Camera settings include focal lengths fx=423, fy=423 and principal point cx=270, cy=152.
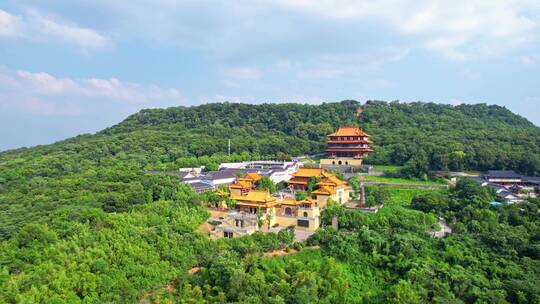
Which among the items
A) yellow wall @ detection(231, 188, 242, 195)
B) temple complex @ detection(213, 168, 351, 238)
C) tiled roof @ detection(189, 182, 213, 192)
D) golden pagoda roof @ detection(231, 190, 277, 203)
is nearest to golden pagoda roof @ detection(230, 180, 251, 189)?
temple complex @ detection(213, 168, 351, 238)

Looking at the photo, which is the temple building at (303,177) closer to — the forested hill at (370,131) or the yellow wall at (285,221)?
the yellow wall at (285,221)

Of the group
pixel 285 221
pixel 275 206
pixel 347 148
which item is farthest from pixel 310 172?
pixel 347 148

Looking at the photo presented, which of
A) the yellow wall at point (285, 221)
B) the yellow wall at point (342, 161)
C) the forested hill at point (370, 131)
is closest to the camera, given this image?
the yellow wall at point (285, 221)

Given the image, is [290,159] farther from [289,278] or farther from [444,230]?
[289,278]

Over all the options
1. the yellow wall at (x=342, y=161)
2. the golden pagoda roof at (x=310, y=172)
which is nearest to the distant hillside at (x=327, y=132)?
the yellow wall at (x=342, y=161)

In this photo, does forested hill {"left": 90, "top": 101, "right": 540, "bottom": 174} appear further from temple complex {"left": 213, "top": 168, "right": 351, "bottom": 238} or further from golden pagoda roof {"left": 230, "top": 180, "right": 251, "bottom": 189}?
golden pagoda roof {"left": 230, "top": 180, "right": 251, "bottom": 189}

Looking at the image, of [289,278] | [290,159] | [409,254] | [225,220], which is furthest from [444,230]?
[290,159]

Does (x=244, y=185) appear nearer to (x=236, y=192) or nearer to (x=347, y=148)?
(x=236, y=192)

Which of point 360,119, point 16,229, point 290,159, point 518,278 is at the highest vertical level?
point 360,119
